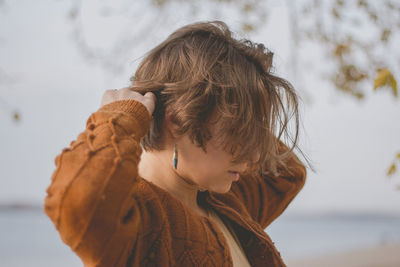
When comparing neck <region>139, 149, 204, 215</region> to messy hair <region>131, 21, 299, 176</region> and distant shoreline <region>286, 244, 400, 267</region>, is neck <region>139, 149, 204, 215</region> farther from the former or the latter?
distant shoreline <region>286, 244, 400, 267</region>

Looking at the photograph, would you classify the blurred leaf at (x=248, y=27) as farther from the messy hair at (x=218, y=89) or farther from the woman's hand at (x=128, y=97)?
the woman's hand at (x=128, y=97)

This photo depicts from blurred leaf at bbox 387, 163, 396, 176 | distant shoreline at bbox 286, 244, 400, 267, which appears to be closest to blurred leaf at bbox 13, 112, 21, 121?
blurred leaf at bbox 387, 163, 396, 176

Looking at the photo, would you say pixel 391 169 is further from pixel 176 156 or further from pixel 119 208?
pixel 119 208

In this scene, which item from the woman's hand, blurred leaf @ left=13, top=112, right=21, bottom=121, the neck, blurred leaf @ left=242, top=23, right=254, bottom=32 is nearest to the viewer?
the woman's hand

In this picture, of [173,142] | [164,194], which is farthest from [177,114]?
[164,194]

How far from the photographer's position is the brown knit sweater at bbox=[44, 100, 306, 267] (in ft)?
3.26

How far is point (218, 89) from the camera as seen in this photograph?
1.30 metres

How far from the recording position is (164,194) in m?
1.28

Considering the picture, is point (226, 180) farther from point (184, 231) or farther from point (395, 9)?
point (395, 9)

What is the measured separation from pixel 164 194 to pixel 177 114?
0.23 meters

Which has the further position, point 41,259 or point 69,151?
point 41,259

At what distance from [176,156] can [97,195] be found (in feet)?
1.31

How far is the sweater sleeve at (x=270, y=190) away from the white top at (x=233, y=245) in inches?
9.9

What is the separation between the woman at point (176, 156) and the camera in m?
1.02
